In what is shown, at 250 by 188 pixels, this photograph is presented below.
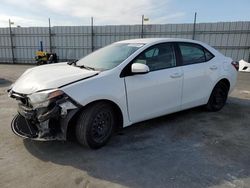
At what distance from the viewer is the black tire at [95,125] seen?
271 centimetres

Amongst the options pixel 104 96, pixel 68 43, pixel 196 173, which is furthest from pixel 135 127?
pixel 68 43

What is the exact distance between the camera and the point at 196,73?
386cm

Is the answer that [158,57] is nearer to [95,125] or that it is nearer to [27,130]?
[95,125]

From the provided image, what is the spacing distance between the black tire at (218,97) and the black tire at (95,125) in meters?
2.45

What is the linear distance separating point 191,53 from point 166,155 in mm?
2061

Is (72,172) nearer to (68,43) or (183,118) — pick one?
(183,118)

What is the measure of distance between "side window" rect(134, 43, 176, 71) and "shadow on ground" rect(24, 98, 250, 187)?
43.1 inches

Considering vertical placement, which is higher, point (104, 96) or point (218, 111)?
point (104, 96)

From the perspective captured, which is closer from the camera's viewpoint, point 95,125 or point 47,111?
point 47,111

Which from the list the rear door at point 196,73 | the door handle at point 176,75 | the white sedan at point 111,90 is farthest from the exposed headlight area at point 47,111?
the rear door at point 196,73

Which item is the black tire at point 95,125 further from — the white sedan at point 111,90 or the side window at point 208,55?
the side window at point 208,55

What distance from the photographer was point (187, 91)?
3785mm

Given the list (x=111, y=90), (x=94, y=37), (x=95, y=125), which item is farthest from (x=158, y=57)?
(x=94, y=37)

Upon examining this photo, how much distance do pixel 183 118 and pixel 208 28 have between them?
10.7 meters
